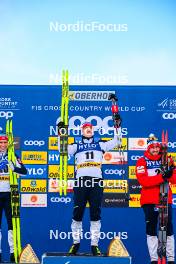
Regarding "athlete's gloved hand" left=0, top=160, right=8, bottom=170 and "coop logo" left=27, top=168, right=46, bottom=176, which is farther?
"coop logo" left=27, top=168, right=46, bottom=176

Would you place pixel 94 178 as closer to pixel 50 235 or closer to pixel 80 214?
pixel 80 214

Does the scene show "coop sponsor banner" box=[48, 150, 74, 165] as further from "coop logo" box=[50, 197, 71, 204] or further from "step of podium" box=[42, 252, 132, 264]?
"step of podium" box=[42, 252, 132, 264]

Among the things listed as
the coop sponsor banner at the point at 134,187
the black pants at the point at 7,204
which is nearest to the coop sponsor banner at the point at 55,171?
the coop sponsor banner at the point at 134,187

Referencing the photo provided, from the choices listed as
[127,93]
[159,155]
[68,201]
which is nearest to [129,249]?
[68,201]

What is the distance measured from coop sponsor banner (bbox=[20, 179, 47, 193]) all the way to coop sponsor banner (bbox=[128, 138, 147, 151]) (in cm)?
145

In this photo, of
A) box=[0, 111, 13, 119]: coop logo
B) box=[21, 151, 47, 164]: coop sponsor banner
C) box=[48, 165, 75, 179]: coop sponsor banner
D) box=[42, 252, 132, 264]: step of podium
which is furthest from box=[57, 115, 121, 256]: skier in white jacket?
box=[0, 111, 13, 119]: coop logo

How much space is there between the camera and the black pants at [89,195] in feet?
26.3

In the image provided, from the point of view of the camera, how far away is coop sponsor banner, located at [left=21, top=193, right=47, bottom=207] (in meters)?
8.95

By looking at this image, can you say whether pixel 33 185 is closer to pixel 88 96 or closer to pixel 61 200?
pixel 61 200

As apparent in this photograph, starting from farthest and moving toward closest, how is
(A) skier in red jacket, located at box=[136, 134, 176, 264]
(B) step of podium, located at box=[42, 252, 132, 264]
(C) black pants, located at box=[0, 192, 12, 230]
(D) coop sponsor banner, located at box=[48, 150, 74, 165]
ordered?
(D) coop sponsor banner, located at box=[48, 150, 74, 165] → (C) black pants, located at box=[0, 192, 12, 230] → (A) skier in red jacket, located at box=[136, 134, 176, 264] → (B) step of podium, located at box=[42, 252, 132, 264]

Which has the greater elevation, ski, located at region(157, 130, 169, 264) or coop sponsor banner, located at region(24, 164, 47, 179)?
coop sponsor banner, located at region(24, 164, 47, 179)

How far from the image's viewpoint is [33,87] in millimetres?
8992

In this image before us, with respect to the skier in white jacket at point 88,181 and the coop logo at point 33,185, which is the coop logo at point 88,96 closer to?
the skier in white jacket at point 88,181

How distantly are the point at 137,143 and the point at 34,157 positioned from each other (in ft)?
5.30
